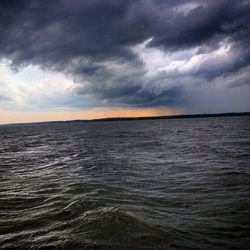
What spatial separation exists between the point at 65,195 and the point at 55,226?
3442mm

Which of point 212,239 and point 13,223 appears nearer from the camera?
point 212,239

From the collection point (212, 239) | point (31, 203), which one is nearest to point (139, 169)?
point (31, 203)

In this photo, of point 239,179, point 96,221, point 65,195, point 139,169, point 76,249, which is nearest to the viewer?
point 76,249

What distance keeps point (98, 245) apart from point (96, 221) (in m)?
1.49

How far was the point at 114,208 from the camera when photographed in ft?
26.7

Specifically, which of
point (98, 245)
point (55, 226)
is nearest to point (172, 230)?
point (98, 245)

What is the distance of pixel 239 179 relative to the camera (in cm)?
1244

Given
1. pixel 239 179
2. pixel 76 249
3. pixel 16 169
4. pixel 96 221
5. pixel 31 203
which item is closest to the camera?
pixel 76 249

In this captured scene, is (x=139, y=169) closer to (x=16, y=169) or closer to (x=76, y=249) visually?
(x=16, y=169)

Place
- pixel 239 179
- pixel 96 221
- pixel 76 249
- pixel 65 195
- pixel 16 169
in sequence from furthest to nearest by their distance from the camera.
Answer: pixel 16 169 < pixel 239 179 < pixel 65 195 < pixel 96 221 < pixel 76 249

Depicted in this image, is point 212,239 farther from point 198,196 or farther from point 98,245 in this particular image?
point 198,196

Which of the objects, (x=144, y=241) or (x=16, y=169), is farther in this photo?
(x=16, y=169)

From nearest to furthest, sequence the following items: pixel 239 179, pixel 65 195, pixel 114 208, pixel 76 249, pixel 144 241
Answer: pixel 76 249 < pixel 144 241 < pixel 114 208 < pixel 65 195 < pixel 239 179

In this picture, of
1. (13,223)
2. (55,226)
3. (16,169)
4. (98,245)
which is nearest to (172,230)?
(98,245)
